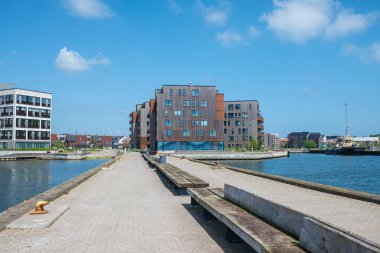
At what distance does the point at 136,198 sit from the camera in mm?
14117

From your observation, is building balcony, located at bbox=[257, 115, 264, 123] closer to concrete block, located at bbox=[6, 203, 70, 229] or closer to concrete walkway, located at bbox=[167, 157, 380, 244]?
concrete walkway, located at bbox=[167, 157, 380, 244]

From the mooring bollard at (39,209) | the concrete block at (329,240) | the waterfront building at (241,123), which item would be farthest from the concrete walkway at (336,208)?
the waterfront building at (241,123)

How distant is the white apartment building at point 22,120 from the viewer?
96.2m

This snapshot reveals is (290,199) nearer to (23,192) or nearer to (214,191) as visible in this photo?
(214,191)

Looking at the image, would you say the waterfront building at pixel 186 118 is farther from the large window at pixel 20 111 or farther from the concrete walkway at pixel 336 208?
the concrete walkway at pixel 336 208

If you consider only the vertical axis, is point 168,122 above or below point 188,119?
below

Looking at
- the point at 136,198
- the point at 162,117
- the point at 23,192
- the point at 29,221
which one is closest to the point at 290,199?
the point at 136,198

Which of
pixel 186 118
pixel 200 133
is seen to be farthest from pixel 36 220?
pixel 200 133

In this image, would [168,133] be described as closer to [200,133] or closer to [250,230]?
[200,133]

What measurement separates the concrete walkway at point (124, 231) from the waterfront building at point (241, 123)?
111 metres

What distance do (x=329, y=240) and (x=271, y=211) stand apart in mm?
2557

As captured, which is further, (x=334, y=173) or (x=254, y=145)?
(x=254, y=145)

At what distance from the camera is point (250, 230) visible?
629cm

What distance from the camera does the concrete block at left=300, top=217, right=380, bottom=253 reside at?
3702mm
